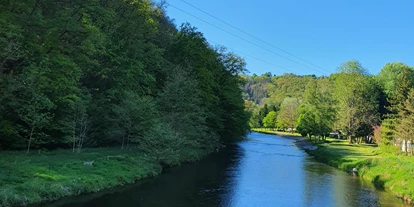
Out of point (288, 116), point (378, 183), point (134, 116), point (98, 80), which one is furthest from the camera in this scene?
point (288, 116)

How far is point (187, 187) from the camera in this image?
22.4 metres

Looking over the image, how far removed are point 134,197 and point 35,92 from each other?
9.10 metres

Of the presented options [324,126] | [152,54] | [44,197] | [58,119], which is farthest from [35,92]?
[324,126]

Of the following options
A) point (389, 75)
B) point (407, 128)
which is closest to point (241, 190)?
point (407, 128)

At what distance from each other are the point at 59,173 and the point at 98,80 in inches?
676

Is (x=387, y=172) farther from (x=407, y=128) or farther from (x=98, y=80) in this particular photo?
(x=98, y=80)

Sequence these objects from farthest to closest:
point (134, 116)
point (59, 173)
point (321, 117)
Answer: point (321, 117) → point (134, 116) → point (59, 173)

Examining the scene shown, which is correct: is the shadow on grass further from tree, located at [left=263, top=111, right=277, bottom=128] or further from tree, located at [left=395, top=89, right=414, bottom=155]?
tree, located at [left=263, top=111, right=277, bottom=128]

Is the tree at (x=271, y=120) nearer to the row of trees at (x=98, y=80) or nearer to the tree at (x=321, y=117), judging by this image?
the tree at (x=321, y=117)

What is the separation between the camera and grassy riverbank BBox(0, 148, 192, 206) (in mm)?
15227

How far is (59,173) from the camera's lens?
59.6 feet

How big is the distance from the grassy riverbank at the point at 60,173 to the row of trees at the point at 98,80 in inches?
76.0

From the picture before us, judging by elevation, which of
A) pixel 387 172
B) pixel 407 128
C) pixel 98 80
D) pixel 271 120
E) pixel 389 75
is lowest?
pixel 387 172

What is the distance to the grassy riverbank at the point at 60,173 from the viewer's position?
1523 centimetres
